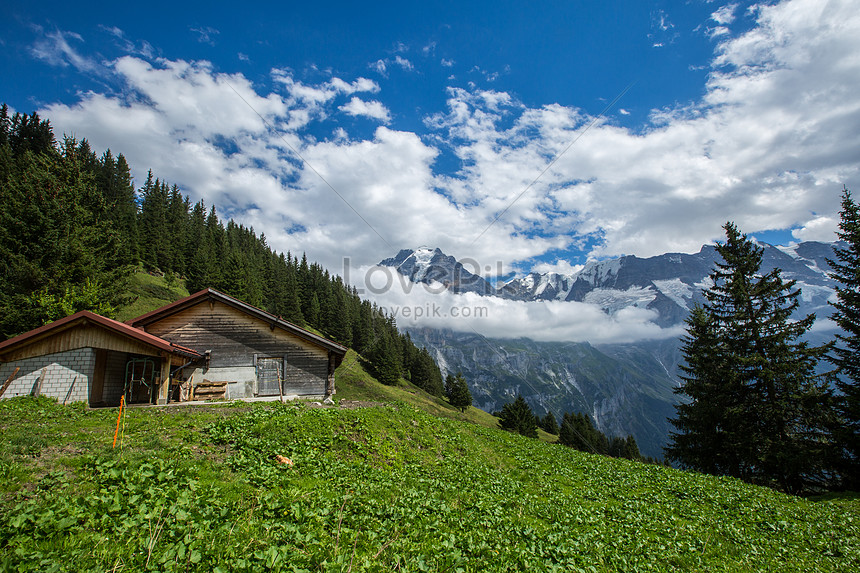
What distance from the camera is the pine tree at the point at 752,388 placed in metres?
18.8

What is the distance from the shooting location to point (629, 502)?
11602mm

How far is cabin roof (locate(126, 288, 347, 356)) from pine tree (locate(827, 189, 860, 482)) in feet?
90.0

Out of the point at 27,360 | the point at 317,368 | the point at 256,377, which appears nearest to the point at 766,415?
the point at 317,368

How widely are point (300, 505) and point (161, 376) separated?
16746 millimetres

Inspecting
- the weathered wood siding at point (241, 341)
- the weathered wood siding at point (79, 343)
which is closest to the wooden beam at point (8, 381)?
the weathered wood siding at point (79, 343)

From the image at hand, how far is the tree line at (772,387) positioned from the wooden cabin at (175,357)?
2407 centimetres

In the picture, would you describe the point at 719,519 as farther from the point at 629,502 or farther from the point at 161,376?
the point at 161,376

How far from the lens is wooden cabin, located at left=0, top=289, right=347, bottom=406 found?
51.9 ft

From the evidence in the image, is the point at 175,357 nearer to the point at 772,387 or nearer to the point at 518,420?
the point at 772,387

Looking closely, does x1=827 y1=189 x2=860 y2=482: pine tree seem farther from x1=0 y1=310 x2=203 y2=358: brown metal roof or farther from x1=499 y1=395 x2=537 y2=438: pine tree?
x1=499 y1=395 x2=537 y2=438: pine tree

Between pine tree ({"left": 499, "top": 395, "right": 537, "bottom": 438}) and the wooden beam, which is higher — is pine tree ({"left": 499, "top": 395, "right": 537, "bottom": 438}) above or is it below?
below

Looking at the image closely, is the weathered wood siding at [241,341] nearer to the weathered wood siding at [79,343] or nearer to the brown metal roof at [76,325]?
the brown metal roof at [76,325]

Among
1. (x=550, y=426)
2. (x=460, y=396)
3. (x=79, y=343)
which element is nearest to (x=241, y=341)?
(x=79, y=343)

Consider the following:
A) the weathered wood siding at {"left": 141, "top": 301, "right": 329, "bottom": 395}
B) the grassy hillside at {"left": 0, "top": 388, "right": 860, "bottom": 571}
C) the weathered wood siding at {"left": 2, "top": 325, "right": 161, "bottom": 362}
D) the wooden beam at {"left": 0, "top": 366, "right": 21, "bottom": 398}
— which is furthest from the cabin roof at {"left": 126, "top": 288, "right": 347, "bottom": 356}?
the grassy hillside at {"left": 0, "top": 388, "right": 860, "bottom": 571}
